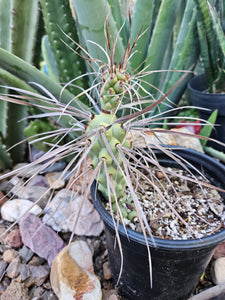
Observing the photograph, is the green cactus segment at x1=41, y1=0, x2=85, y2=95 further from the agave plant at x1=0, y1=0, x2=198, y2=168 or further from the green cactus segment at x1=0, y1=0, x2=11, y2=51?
the green cactus segment at x1=0, y1=0, x2=11, y2=51

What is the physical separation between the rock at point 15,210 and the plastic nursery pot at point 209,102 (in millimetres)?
749

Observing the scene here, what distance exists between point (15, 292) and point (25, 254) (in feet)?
0.39

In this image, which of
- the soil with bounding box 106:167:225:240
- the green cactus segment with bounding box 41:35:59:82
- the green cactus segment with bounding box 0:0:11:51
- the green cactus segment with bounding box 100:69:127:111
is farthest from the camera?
the green cactus segment with bounding box 41:35:59:82

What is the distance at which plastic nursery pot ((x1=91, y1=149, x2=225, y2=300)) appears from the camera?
514 mm

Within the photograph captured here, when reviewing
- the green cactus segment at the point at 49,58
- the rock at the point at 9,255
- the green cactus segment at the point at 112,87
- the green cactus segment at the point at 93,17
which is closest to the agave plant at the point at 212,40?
the green cactus segment at the point at 93,17

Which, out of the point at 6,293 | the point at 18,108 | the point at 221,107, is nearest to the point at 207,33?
the point at 221,107

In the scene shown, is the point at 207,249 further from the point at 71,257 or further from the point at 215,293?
the point at 71,257

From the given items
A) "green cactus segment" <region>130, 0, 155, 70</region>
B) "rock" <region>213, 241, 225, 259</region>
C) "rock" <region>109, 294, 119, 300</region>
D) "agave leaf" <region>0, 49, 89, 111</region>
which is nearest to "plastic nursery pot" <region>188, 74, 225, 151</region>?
"green cactus segment" <region>130, 0, 155, 70</region>

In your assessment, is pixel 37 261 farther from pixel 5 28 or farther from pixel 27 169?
pixel 5 28


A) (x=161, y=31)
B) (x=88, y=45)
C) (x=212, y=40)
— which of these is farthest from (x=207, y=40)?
(x=88, y=45)

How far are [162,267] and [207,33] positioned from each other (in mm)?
847

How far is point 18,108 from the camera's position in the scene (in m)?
1.05

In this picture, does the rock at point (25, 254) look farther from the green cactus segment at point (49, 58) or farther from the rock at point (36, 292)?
the green cactus segment at point (49, 58)

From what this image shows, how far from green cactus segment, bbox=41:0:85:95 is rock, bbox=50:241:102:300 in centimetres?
59
